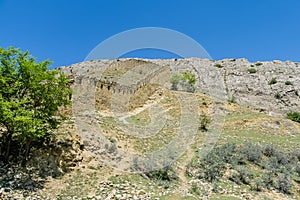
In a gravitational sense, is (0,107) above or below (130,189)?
above

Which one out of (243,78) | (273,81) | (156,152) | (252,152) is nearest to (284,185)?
(252,152)

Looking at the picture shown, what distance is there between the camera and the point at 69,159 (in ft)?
42.3

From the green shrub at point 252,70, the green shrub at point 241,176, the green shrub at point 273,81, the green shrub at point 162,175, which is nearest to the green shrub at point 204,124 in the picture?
the green shrub at point 241,176

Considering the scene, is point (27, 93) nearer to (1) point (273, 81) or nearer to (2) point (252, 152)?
(2) point (252, 152)

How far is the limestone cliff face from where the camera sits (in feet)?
114

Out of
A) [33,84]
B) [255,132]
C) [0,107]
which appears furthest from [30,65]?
[255,132]

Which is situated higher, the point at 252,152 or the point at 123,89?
the point at 123,89

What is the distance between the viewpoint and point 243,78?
4159 cm

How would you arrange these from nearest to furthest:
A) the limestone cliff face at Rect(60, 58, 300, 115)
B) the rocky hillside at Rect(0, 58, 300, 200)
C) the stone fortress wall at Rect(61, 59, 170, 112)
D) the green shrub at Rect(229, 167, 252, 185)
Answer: the rocky hillside at Rect(0, 58, 300, 200) < the green shrub at Rect(229, 167, 252, 185) < the stone fortress wall at Rect(61, 59, 170, 112) < the limestone cliff face at Rect(60, 58, 300, 115)

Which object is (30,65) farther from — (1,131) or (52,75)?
(1,131)

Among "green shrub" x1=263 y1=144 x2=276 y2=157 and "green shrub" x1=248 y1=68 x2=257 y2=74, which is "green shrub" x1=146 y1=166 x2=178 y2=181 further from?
"green shrub" x1=248 y1=68 x2=257 y2=74

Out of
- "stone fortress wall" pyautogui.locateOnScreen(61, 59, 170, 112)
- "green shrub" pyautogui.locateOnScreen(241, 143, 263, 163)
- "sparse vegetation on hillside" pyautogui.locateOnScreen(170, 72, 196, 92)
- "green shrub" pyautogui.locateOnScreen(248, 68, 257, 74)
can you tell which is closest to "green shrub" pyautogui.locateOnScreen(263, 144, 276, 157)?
"green shrub" pyautogui.locateOnScreen(241, 143, 263, 163)

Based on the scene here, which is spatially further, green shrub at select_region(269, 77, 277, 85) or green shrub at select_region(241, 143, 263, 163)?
green shrub at select_region(269, 77, 277, 85)

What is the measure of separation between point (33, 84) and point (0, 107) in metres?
1.76
